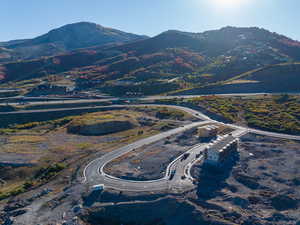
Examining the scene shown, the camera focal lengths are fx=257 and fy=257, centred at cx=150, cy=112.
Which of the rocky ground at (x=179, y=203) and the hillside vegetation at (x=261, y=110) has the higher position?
the hillside vegetation at (x=261, y=110)

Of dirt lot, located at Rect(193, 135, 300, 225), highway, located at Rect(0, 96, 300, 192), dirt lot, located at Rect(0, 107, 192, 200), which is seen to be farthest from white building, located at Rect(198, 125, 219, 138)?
dirt lot, located at Rect(0, 107, 192, 200)

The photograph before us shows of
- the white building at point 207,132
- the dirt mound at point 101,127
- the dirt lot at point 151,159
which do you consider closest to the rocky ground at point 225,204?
the dirt lot at point 151,159

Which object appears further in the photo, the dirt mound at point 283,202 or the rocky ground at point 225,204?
the dirt mound at point 283,202

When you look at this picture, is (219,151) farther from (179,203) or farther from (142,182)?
(142,182)

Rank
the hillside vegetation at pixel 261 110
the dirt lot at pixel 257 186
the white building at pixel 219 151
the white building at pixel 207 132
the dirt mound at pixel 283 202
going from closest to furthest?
the dirt lot at pixel 257 186 < the dirt mound at pixel 283 202 < the white building at pixel 219 151 < the white building at pixel 207 132 < the hillside vegetation at pixel 261 110

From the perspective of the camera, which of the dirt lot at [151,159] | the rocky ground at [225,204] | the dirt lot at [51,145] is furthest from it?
the dirt lot at [51,145]

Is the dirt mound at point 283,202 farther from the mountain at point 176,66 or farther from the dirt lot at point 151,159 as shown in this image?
the mountain at point 176,66

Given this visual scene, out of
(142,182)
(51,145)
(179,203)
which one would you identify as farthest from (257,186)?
(51,145)

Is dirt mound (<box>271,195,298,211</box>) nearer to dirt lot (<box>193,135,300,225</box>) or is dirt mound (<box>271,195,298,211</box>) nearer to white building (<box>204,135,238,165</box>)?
dirt lot (<box>193,135,300,225</box>)
